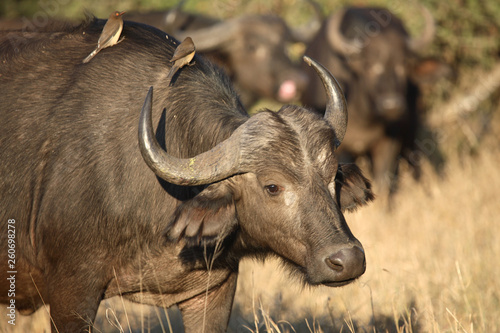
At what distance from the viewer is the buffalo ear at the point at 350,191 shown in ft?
12.9

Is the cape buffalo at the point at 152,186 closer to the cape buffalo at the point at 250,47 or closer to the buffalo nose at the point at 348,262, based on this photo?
the buffalo nose at the point at 348,262

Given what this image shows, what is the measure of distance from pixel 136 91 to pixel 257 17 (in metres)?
8.11

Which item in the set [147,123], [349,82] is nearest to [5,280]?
[147,123]

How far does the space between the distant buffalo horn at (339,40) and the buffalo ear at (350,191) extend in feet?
21.1

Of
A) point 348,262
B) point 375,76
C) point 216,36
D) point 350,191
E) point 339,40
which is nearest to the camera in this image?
point 348,262

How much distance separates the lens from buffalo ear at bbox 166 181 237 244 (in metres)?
3.55

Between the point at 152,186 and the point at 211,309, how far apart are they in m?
0.94

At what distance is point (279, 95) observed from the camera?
11180 mm

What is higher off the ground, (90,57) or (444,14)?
(90,57)

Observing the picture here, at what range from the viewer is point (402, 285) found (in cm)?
510

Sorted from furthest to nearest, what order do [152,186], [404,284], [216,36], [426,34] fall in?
1. [216,36]
2. [426,34]
3. [404,284]
4. [152,186]

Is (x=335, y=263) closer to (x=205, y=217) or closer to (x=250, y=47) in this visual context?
(x=205, y=217)

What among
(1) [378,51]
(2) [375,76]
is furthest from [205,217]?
(1) [378,51]

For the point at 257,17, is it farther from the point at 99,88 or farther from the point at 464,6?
the point at 99,88
